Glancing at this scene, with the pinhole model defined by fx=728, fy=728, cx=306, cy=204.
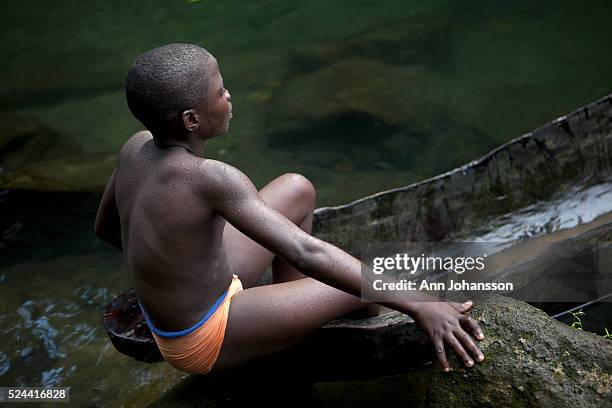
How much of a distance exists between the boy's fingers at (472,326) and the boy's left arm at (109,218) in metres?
1.37

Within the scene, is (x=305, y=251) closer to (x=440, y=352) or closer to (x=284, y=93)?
(x=440, y=352)

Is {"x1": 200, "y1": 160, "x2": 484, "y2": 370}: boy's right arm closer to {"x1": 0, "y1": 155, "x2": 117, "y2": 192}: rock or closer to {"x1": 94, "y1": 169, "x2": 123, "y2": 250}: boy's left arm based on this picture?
{"x1": 94, "y1": 169, "x2": 123, "y2": 250}: boy's left arm

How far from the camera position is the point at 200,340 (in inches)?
101

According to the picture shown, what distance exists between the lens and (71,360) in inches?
155

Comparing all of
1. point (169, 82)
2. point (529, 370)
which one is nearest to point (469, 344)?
point (529, 370)

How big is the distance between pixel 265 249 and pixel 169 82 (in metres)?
1.01

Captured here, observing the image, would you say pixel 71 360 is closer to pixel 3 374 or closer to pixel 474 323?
pixel 3 374

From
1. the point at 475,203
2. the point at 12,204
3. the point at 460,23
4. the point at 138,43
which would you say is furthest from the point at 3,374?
the point at 460,23

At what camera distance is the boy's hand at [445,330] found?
2266mm

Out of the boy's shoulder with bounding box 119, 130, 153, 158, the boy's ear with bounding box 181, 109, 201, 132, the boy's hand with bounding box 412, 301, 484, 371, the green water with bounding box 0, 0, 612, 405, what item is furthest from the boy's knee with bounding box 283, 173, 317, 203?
the green water with bounding box 0, 0, 612, 405

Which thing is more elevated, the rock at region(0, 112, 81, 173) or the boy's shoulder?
the boy's shoulder

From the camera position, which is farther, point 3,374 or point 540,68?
point 540,68

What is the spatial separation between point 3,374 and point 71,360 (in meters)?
0.35

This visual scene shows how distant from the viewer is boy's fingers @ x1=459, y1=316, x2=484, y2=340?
7.56ft
